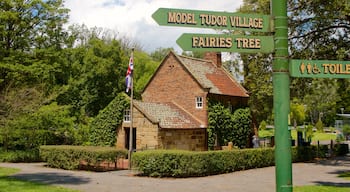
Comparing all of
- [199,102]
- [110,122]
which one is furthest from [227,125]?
[110,122]

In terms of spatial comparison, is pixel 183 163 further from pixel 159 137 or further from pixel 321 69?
pixel 321 69

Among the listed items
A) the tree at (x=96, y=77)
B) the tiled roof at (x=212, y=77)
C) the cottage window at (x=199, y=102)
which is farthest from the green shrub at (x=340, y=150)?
the tree at (x=96, y=77)

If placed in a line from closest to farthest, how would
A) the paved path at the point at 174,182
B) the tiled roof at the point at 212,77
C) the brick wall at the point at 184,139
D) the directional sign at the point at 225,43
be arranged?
the directional sign at the point at 225,43, the paved path at the point at 174,182, the brick wall at the point at 184,139, the tiled roof at the point at 212,77

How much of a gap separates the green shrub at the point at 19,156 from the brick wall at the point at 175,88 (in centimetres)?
1046

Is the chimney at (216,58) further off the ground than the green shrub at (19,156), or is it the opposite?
the chimney at (216,58)

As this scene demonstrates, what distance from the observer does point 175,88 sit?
3275 cm

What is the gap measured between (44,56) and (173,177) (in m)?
18.3

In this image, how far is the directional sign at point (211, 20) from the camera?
4.85 metres

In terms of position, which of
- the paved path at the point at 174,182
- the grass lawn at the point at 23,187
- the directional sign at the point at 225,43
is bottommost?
the paved path at the point at 174,182

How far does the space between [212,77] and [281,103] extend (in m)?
28.9

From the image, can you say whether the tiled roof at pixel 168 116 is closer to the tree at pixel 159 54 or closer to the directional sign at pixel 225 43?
the directional sign at pixel 225 43

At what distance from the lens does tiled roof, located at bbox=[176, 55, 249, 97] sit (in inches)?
1257

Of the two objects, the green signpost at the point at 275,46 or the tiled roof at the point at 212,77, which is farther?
the tiled roof at the point at 212,77

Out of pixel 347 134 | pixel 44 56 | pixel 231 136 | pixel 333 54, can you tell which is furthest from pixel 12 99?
pixel 347 134
